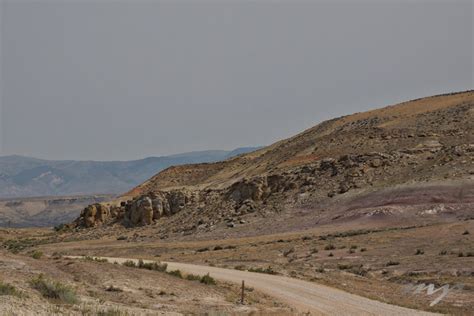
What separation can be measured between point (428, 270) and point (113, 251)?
28538 millimetres

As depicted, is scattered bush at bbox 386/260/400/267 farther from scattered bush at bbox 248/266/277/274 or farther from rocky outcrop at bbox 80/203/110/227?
rocky outcrop at bbox 80/203/110/227

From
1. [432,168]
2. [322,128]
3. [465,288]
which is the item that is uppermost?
[322,128]

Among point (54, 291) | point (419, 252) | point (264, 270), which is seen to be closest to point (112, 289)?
point (54, 291)

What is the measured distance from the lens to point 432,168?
55.8 m

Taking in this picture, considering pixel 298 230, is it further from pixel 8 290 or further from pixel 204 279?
pixel 8 290

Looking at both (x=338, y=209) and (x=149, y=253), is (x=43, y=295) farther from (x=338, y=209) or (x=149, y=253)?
(x=338, y=209)

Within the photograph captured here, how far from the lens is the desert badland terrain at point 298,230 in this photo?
2041 cm

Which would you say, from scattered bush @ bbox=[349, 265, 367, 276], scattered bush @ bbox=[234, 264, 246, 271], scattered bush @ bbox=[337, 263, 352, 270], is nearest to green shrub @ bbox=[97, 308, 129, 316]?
scattered bush @ bbox=[234, 264, 246, 271]

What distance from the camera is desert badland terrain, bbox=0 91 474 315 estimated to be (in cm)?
2041

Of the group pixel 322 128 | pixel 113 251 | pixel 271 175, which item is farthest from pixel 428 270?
pixel 322 128

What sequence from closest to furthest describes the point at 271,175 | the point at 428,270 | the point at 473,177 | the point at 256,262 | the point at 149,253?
1. the point at 428,270
2. the point at 256,262
3. the point at 149,253
4. the point at 473,177
5. the point at 271,175

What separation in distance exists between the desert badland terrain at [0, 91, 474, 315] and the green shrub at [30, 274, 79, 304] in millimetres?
71

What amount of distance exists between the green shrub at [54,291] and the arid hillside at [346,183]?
114 feet

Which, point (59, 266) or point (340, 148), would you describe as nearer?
point (59, 266)
